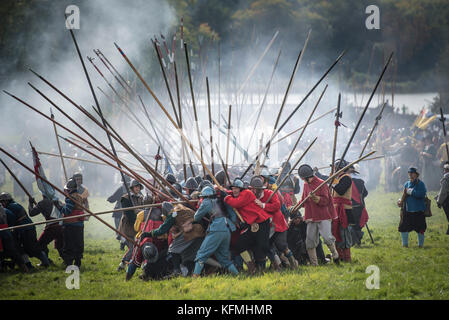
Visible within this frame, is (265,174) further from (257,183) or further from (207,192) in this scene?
(207,192)

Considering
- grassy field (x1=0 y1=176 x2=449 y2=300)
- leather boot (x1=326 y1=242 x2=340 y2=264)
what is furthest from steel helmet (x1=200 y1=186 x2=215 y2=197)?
leather boot (x1=326 y1=242 x2=340 y2=264)

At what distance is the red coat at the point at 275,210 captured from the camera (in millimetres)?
9133

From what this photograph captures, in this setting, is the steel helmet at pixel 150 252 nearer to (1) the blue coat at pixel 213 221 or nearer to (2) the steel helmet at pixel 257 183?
(1) the blue coat at pixel 213 221

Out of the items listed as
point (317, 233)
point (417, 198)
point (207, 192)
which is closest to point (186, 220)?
point (207, 192)

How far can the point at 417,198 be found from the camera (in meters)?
11.8

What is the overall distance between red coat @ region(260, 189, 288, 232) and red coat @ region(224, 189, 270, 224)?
16 cm

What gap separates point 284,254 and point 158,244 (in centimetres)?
209

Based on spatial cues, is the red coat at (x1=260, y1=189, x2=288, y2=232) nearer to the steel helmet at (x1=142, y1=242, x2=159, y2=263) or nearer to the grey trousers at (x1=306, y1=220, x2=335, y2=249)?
the grey trousers at (x1=306, y1=220, x2=335, y2=249)

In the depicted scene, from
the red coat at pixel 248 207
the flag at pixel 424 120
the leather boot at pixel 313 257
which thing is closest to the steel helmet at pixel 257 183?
the red coat at pixel 248 207

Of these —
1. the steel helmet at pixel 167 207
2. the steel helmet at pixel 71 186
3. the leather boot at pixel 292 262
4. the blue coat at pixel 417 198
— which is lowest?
the leather boot at pixel 292 262

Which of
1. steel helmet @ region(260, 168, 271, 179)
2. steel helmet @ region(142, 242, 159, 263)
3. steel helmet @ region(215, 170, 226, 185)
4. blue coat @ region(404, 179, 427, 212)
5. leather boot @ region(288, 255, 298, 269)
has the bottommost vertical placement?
leather boot @ region(288, 255, 298, 269)

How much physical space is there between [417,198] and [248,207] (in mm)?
4558

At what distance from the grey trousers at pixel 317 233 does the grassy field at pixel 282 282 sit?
0.43 metres

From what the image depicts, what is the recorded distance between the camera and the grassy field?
25.5ft
